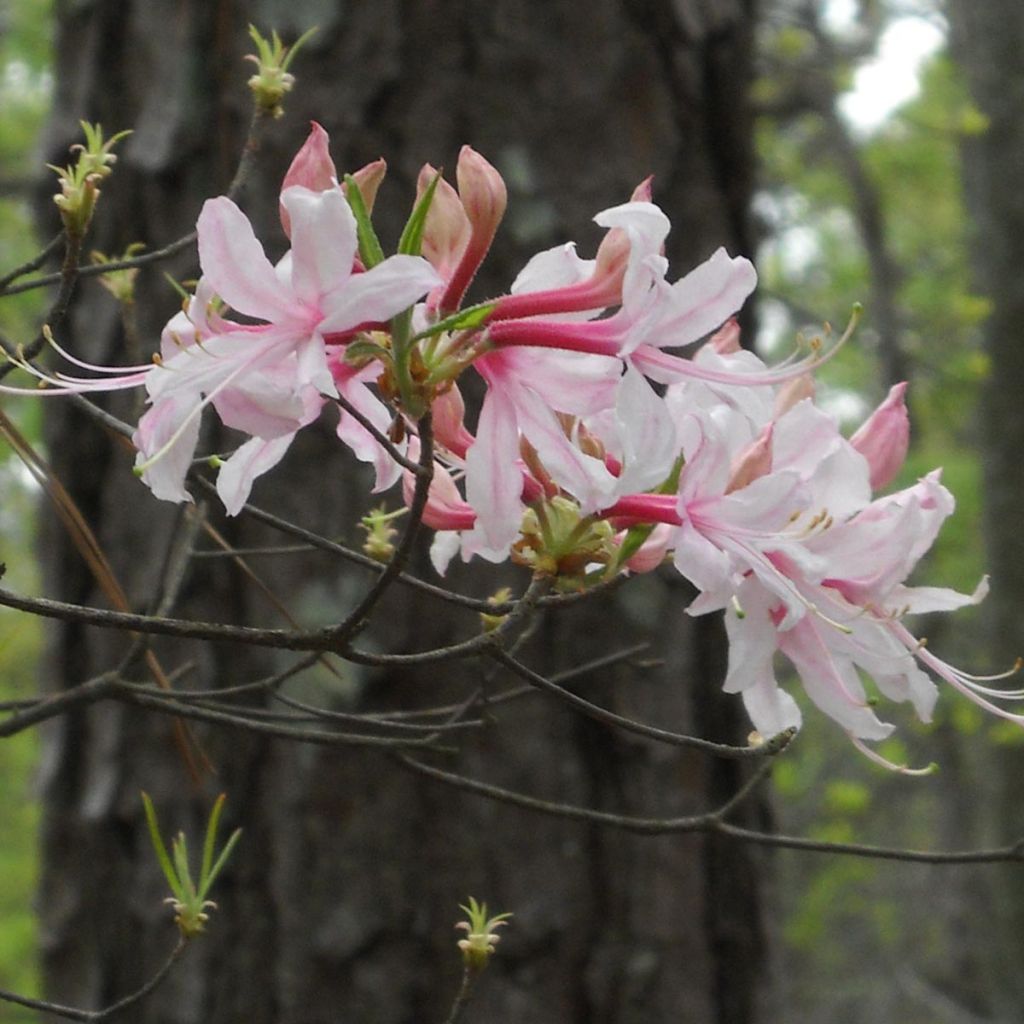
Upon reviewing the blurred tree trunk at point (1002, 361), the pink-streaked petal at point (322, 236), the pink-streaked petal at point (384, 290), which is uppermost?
the blurred tree trunk at point (1002, 361)

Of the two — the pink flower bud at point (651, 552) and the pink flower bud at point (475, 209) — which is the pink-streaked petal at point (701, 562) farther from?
the pink flower bud at point (475, 209)

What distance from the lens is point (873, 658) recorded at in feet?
2.74

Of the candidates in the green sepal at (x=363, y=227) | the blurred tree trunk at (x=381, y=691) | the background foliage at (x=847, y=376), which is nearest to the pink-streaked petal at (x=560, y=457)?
the green sepal at (x=363, y=227)

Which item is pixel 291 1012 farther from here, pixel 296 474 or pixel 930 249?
pixel 930 249

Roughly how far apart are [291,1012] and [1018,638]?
105 inches

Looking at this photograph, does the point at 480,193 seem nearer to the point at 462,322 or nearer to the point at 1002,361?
the point at 462,322

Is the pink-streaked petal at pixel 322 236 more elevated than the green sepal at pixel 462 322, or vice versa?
the pink-streaked petal at pixel 322 236

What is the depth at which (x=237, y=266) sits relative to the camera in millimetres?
711

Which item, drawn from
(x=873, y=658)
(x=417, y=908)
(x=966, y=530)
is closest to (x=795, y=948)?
(x=966, y=530)

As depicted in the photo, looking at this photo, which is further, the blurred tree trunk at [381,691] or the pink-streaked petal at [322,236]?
the blurred tree trunk at [381,691]

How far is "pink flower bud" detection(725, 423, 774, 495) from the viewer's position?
80cm

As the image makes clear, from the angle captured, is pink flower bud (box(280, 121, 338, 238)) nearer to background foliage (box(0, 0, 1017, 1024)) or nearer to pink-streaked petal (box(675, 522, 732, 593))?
pink-streaked petal (box(675, 522, 732, 593))

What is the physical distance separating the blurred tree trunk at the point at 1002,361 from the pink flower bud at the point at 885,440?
311cm

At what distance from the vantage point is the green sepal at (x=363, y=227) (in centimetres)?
68
